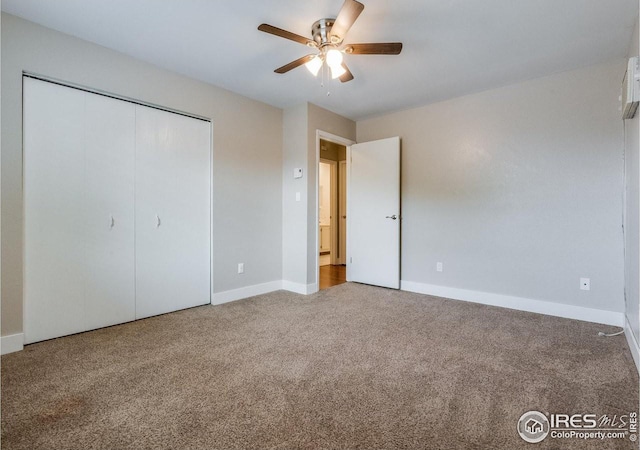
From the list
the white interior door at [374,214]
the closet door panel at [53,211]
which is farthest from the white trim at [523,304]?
the closet door panel at [53,211]

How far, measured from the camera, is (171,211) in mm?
3109

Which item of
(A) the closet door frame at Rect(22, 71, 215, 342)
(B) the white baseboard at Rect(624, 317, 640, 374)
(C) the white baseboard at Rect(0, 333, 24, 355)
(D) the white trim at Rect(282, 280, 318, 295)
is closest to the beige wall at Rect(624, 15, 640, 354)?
(B) the white baseboard at Rect(624, 317, 640, 374)

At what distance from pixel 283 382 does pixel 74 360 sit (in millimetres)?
1495

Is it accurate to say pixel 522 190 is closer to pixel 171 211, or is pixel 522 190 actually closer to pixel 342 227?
pixel 342 227

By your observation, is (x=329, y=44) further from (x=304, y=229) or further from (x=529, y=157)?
(x=529, y=157)

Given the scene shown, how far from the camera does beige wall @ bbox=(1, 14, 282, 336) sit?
7.29 feet

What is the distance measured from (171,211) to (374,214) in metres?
2.59

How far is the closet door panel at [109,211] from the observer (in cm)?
260

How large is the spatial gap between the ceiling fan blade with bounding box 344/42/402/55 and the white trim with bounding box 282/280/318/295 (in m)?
2.67

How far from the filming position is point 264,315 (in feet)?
10.1

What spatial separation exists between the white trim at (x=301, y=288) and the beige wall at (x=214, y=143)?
8.3 inches

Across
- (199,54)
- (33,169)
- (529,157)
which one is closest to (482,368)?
(529,157)

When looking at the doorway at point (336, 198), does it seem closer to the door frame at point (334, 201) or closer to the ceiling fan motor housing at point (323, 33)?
the door frame at point (334, 201)

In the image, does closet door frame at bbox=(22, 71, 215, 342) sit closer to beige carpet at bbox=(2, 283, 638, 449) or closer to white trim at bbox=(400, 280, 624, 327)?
beige carpet at bbox=(2, 283, 638, 449)
